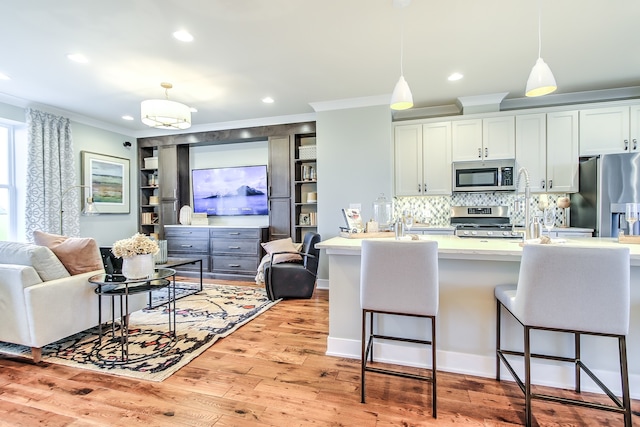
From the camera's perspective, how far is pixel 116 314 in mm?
2938

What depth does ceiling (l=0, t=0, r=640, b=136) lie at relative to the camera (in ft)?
7.55

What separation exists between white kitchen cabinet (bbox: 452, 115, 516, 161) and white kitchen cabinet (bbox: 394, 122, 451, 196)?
0.13m

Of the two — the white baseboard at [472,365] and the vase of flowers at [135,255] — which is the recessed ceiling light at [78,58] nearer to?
the vase of flowers at [135,255]

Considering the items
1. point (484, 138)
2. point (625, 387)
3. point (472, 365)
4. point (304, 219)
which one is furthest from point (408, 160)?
point (625, 387)

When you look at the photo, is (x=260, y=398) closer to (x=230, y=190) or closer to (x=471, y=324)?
(x=471, y=324)

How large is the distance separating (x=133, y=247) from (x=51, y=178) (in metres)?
3.24

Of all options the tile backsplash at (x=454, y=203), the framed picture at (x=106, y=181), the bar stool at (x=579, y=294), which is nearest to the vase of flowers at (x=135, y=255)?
the bar stool at (x=579, y=294)

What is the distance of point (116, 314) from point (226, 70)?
9.05 ft

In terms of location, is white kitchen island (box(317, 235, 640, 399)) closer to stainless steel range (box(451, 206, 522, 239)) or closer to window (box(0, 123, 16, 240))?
stainless steel range (box(451, 206, 522, 239))

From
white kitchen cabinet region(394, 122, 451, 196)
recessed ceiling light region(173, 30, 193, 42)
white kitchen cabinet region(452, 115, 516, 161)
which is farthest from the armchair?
white kitchen cabinet region(452, 115, 516, 161)

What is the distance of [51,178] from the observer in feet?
14.4

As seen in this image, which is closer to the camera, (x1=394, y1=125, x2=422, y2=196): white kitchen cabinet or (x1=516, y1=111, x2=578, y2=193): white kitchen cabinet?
(x1=516, y1=111, x2=578, y2=193): white kitchen cabinet

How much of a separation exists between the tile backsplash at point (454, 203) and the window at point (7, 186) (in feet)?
18.2

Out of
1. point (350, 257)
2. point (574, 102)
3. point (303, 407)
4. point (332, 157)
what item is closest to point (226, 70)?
point (332, 157)
